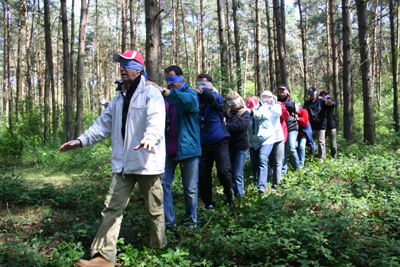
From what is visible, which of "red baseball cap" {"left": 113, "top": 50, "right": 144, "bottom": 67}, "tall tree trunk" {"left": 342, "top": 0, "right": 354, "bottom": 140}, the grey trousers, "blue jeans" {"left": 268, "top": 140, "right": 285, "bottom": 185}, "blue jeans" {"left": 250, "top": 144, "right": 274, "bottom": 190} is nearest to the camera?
"red baseball cap" {"left": 113, "top": 50, "right": 144, "bottom": 67}

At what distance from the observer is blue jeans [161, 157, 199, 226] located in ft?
13.1

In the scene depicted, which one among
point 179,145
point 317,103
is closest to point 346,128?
point 317,103

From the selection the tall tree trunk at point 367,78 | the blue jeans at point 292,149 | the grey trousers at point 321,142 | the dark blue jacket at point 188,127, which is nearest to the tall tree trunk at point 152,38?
the dark blue jacket at point 188,127

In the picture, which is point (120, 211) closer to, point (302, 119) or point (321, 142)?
point (302, 119)

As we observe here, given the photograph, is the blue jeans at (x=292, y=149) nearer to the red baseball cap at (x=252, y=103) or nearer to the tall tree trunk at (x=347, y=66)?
the red baseball cap at (x=252, y=103)

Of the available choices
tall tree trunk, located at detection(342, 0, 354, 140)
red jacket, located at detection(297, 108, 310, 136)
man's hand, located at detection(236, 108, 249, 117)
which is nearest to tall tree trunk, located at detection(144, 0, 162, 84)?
man's hand, located at detection(236, 108, 249, 117)

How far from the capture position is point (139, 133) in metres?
3.18

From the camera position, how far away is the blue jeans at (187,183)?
157 inches

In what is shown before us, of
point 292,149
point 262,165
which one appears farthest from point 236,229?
point 292,149

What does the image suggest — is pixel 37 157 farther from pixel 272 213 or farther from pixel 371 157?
pixel 371 157

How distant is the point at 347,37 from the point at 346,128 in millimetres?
3546

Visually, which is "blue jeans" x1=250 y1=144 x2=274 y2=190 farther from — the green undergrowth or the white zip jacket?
the white zip jacket

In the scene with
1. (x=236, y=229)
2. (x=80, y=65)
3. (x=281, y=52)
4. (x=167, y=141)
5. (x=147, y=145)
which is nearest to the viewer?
(x=147, y=145)

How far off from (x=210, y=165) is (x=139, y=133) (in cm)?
188
